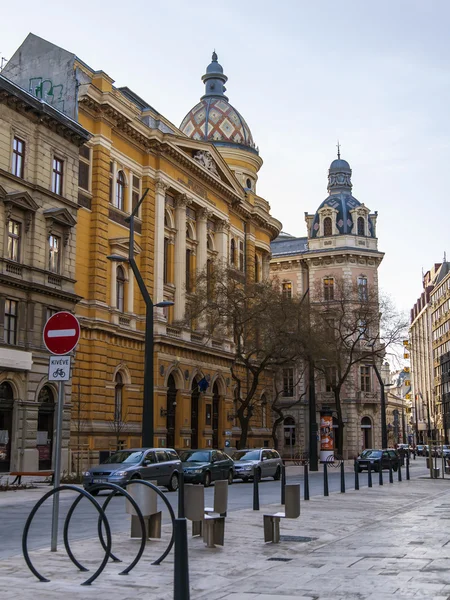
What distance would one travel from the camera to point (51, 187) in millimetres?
35969

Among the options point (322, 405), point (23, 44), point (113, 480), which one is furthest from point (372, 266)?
point (113, 480)

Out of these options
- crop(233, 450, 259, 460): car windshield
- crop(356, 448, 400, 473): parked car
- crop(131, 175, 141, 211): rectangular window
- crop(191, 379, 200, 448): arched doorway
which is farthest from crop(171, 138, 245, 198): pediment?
crop(233, 450, 259, 460): car windshield

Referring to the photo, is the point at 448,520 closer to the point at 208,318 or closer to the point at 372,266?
the point at 208,318

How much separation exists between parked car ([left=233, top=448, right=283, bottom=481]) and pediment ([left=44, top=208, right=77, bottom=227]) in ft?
42.9

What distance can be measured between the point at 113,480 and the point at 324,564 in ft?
45.5

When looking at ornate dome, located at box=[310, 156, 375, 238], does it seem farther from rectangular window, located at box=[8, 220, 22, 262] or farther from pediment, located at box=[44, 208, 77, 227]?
rectangular window, located at box=[8, 220, 22, 262]

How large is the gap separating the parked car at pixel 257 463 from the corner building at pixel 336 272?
35.9 meters

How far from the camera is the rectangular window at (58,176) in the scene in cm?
3666

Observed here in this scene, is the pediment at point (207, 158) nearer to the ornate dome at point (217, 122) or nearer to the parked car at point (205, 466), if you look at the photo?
the ornate dome at point (217, 122)

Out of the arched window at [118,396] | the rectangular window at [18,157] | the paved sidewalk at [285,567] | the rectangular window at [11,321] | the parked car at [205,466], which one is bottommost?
the paved sidewalk at [285,567]

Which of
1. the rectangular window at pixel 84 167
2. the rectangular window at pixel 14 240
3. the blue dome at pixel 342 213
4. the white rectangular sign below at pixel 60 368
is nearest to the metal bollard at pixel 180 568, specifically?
the white rectangular sign below at pixel 60 368

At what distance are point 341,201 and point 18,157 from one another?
50.3 m

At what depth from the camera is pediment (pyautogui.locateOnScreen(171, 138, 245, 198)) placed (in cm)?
4996

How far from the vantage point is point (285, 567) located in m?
9.89
